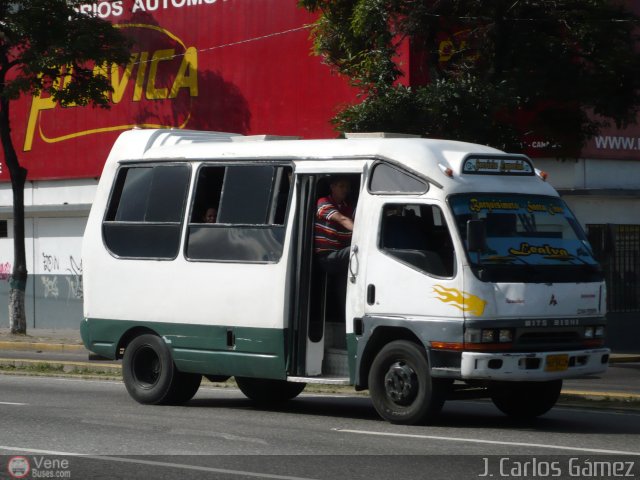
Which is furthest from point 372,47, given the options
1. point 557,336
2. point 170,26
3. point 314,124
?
point 557,336

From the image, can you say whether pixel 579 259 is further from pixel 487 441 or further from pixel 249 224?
pixel 249 224

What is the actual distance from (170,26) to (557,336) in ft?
70.9

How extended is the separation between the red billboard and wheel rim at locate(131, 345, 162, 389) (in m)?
13.9

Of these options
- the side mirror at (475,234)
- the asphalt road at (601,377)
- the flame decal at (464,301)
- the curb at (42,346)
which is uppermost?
the side mirror at (475,234)

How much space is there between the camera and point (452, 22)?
23266 mm

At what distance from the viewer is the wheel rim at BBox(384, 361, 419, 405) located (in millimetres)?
12070

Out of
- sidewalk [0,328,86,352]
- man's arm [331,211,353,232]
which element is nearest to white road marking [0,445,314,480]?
man's arm [331,211,353,232]

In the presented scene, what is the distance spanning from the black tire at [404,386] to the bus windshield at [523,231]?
3.54 feet

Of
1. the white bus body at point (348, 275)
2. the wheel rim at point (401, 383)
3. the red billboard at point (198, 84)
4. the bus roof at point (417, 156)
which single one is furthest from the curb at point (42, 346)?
the wheel rim at point (401, 383)

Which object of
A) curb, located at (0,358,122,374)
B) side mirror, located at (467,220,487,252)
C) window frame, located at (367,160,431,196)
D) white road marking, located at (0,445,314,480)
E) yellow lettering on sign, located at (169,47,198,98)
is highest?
yellow lettering on sign, located at (169,47,198,98)

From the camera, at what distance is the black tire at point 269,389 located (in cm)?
1470

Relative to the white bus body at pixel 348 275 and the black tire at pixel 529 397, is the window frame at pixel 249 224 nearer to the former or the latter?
the white bus body at pixel 348 275

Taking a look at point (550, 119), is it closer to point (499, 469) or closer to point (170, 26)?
point (170, 26)

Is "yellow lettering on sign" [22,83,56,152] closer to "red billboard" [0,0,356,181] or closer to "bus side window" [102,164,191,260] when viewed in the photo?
"red billboard" [0,0,356,181]
